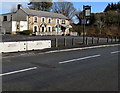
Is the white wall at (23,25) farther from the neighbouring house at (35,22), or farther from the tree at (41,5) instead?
the tree at (41,5)

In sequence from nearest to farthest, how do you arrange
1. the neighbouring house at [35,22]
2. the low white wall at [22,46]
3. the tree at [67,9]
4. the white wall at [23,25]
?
the low white wall at [22,46] < the neighbouring house at [35,22] < the white wall at [23,25] < the tree at [67,9]

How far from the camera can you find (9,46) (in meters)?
14.3

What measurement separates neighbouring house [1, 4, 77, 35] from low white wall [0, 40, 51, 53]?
3109cm

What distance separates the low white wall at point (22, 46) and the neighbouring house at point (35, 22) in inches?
1224

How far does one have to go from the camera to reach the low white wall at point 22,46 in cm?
1399

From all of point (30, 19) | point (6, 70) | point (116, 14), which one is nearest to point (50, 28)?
point (30, 19)

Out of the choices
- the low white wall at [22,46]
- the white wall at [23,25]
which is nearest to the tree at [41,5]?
the white wall at [23,25]

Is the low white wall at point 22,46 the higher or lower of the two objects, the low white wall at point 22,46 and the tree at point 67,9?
the lower

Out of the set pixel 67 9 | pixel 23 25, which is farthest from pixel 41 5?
pixel 23 25

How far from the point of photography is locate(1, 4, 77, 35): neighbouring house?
164 feet

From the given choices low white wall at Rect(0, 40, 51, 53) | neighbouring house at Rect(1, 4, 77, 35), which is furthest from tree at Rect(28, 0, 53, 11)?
low white wall at Rect(0, 40, 51, 53)

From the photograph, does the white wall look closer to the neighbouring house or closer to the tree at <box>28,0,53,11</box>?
the neighbouring house

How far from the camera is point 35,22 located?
177ft

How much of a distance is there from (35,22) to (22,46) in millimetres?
39378
